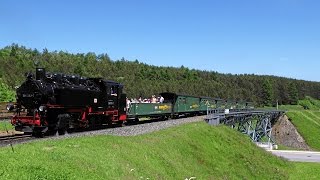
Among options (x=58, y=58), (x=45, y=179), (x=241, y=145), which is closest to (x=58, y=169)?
(x=45, y=179)

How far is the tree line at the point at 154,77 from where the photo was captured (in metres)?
115

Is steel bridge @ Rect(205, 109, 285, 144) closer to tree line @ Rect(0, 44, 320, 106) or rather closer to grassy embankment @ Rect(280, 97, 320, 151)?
grassy embankment @ Rect(280, 97, 320, 151)

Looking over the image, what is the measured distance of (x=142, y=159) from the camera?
55.7 feet

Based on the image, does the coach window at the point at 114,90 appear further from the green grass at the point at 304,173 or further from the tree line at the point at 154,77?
the tree line at the point at 154,77

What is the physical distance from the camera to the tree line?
11493 cm

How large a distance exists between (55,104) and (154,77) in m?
132

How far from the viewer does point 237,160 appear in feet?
89.0

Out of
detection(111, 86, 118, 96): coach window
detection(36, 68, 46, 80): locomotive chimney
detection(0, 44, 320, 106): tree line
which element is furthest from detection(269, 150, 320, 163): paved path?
detection(0, 44, 320, 106): tree line

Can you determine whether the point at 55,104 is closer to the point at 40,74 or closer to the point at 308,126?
the point at 40,74

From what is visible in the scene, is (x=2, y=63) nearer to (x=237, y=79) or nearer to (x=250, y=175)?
(x=250, y=175)

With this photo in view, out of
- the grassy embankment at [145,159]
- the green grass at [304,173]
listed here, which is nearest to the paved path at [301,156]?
the green grass at [304,173]

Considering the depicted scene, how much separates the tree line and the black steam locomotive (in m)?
68.7

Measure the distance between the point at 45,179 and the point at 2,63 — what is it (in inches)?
3211

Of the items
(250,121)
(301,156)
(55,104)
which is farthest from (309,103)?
(55,104)
